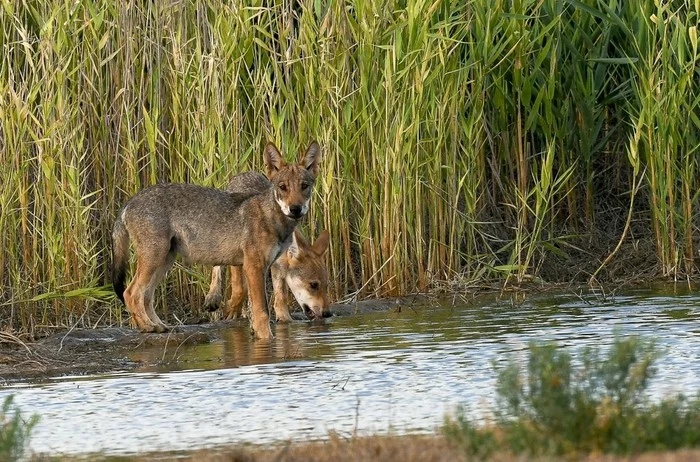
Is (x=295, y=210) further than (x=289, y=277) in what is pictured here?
No

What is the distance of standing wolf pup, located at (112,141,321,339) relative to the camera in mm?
10336

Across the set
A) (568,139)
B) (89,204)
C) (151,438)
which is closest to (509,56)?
(568,139)

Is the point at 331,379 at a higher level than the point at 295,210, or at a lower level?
lower

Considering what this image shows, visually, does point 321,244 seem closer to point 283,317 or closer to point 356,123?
point 283,317

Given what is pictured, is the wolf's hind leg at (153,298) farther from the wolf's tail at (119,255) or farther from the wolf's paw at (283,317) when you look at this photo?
the wolf's paw at (283,317)

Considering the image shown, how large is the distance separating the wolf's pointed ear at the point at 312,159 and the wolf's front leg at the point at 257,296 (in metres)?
0.79

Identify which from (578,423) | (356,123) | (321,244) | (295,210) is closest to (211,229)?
(295,210)

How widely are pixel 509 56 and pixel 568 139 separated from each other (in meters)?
0.99

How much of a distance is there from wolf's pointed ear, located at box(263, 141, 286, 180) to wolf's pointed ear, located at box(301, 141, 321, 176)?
210mm

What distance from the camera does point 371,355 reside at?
28.6 feet

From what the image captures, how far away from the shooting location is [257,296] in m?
10.3

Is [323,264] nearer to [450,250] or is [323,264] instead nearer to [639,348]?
[450,250]

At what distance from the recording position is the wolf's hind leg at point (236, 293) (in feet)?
37.1

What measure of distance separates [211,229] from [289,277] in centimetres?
99
